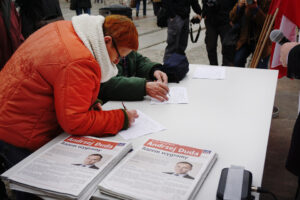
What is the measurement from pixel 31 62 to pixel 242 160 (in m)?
0.90

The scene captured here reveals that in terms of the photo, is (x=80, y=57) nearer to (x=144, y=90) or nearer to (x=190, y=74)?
(x=144, y=90)

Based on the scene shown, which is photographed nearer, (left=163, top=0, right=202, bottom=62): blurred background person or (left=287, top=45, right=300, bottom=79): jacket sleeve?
(left=287, top=45, right=300, bottom=79): jacket sleeve

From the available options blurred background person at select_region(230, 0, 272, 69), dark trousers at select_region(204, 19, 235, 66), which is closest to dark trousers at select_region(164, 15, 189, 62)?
dark trousers at select_region(204, 19, 235, 66)

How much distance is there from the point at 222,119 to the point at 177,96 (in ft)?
1.18

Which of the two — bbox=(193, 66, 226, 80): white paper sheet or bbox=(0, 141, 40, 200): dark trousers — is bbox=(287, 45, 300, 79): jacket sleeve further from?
bbox=(0, 141, 40, 200): dark trousers

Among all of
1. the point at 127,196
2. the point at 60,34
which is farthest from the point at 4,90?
the point at 127,196

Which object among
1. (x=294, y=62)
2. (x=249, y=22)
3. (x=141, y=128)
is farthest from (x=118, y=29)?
(x=249, y=22)

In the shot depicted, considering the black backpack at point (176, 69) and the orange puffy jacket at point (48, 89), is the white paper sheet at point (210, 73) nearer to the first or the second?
the black backpack at point (176, 69)

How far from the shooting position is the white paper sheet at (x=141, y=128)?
4.33 ft

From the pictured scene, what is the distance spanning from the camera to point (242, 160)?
44.4 inches

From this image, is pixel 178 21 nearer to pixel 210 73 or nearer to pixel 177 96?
pixel 210 73

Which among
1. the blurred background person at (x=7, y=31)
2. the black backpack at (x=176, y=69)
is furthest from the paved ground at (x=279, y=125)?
the blurred background person at (x=7, y=31)

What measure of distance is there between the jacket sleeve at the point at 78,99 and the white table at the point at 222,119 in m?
0.12

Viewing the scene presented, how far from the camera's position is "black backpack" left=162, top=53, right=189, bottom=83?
198 centimetres
